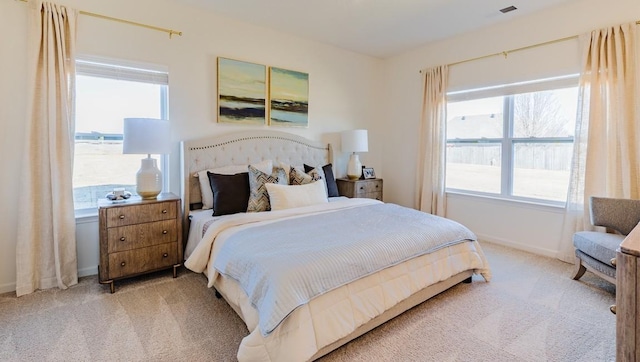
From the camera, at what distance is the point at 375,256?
196cm

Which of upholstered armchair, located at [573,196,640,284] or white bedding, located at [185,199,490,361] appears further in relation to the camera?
upholstered armchair, located at [573,196,640,284]

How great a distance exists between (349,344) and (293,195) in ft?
4.92

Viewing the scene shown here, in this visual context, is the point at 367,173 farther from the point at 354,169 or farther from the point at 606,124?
the point at 606,124

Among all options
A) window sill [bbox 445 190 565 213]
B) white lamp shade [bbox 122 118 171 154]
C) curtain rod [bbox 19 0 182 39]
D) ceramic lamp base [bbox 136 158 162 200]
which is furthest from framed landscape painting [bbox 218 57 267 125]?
window sill [bbox 445 190 565 213]

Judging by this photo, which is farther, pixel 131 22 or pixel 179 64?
pixel 179 64

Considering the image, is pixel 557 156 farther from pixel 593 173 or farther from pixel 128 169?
pixel 128 169

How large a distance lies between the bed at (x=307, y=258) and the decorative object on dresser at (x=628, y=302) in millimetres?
1062

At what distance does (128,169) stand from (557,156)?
15.3 ft

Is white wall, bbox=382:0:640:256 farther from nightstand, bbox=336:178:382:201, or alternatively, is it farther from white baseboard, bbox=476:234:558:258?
nightstand, bbox=336:178:382:201

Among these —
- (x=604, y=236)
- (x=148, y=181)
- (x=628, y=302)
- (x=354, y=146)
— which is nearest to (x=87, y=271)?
(x=148, y=181)

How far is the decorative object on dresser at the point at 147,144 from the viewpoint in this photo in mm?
2656

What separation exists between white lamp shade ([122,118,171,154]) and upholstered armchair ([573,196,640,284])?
148 inches

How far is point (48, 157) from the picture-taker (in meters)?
2.57

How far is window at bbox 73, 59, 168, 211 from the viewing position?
286 centimetres
